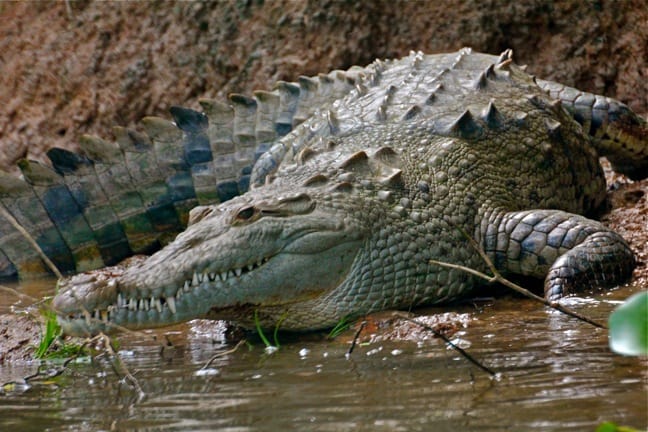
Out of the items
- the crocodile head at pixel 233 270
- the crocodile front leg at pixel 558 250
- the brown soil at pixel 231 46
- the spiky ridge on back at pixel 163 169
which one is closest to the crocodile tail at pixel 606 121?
the spiky ridge on back at pixel 163 169

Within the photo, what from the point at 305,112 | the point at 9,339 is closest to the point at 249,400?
the point at 9,339

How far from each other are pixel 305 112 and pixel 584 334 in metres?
3.21

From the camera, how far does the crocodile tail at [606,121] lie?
5.90 m

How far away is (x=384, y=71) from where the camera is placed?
19.8ft

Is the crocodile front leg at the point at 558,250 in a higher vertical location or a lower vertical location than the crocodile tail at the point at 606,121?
lower

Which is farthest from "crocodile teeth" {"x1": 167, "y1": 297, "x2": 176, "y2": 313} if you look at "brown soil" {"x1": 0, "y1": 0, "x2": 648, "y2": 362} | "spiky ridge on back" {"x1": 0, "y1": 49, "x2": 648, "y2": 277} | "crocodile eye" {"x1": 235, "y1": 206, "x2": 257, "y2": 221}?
"brown soil" {"x1": 0, "y1": 0, "x2": 648, "y2": 362}

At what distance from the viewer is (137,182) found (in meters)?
6.40

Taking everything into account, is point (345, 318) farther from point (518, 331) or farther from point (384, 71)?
point (384, 71)

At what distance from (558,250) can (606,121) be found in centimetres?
170

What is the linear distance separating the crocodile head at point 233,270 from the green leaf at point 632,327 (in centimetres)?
230

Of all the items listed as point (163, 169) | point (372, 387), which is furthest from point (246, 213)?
point (163, 169)

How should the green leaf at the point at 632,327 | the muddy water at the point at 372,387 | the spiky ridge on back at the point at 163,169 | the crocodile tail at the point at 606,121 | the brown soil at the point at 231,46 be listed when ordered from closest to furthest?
the green leaf at the point at 632,327 → the muddy water at the point at 372,387 → the crocodile tail at the point at 606,121 → the spiky ridge on back at the point at 163,169 → the brown soil at the point at 231,46

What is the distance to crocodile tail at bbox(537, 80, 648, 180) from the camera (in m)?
5.90

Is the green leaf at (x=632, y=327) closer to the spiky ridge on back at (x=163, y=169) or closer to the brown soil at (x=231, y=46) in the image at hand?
the spiky ridge on back at (x=163, y=169)
